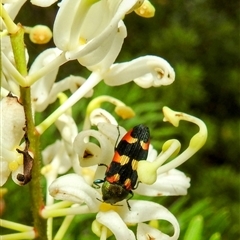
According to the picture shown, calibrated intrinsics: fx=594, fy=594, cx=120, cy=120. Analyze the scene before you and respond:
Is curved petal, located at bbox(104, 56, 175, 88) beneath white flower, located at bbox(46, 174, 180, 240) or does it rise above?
above

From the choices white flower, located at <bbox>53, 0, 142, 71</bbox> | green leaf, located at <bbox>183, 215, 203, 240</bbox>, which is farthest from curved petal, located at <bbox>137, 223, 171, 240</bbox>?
white flower, located at <bbox>53, 0, 142, 71</bbox>

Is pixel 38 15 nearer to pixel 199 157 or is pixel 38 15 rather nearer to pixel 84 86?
pixel 199 157

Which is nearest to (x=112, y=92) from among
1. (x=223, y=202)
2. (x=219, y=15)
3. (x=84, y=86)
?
(x=223, y=202)

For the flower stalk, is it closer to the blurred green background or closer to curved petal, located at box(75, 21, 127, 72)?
curved petal, located at box(75, 21, 127, 72)

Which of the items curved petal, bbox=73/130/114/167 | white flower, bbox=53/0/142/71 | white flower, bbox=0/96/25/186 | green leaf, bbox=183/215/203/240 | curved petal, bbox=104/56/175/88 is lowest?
green leaf, bbox=183/215/203/240

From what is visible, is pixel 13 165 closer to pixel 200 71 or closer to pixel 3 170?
pixel 3 170
